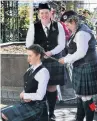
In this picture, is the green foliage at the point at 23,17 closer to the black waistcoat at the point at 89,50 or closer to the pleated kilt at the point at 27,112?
the black waistcoat at the point at 89,50

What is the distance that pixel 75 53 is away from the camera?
4.46 metres

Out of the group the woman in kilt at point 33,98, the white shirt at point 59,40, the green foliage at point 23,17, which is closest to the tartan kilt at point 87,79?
the white shirt at point 59,40

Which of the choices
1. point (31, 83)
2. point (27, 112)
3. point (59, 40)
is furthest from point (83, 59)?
point (27, 112)

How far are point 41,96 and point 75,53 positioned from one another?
0.78 metres

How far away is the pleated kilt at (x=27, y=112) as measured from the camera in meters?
3.86

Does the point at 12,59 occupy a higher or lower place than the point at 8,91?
higher

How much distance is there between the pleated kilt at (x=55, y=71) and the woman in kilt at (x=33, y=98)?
940 millimetres

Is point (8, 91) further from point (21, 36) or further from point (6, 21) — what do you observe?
point (21, 36)

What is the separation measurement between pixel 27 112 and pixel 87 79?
1034mm

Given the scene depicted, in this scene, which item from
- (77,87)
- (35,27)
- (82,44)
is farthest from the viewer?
(35,27)

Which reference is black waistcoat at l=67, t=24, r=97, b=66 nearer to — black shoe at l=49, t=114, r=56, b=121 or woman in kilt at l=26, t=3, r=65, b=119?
woman in kilt at l=26, t=3, r=65, b=119

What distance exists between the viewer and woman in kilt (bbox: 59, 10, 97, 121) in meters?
4.44

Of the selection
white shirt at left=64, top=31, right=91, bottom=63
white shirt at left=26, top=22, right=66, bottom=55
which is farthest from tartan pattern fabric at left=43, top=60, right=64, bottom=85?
white shirt at left=64, top=31, right=91, bottom=63

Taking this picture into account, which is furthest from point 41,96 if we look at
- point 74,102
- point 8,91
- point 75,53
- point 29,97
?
point 8,91
